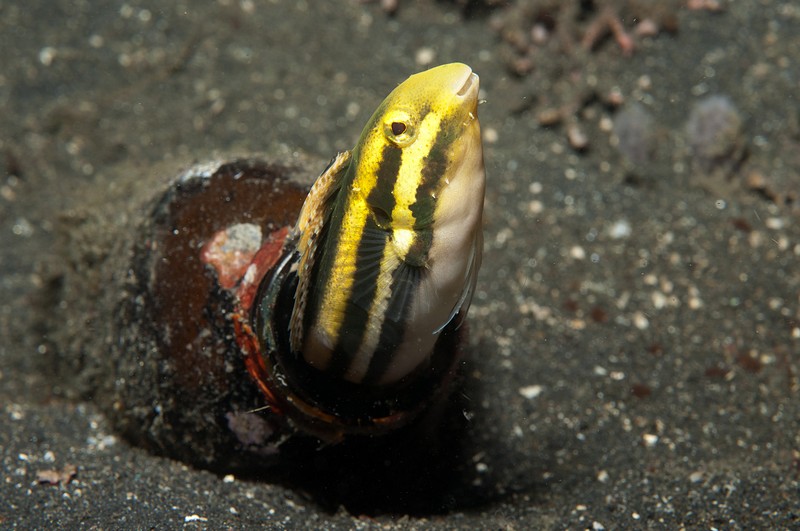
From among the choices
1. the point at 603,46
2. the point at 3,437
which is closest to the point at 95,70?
the point at 3,437

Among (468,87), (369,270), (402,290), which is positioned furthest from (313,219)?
(468,87)

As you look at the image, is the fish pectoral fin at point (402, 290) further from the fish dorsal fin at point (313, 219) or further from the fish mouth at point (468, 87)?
the fish mouth at point (468, 87)

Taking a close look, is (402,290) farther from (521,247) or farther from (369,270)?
(521,247)

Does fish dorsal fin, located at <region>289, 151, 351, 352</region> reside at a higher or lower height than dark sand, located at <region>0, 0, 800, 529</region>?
higher

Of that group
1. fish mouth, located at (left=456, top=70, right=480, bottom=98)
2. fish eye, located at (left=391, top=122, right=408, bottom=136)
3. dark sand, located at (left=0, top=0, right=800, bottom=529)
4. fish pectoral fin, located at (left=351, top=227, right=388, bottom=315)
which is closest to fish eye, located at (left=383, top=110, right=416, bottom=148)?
fish eye, located at (left=391, top=122, right=408, bottom=136)

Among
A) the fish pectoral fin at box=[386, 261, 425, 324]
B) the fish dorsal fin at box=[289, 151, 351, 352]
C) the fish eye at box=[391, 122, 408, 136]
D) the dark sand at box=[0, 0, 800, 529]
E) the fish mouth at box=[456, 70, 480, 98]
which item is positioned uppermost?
the fish mouth at box=[456, 70, 480, 98]

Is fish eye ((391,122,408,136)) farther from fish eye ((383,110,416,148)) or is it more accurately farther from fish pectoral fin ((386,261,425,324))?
fish pectoral fin ((386,261,425,324))

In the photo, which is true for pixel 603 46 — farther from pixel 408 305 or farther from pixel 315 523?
pixel 315 523
